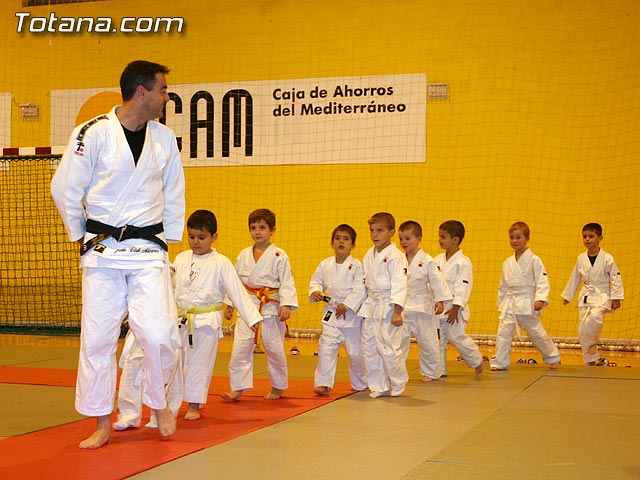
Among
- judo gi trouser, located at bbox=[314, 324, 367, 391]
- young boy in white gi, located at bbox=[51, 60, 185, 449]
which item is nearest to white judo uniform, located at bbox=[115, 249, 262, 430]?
young boy in white gi, located at bbox=[51, 60, 185, 449]

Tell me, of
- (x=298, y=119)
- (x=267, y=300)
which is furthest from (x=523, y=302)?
(x=298, y=119)

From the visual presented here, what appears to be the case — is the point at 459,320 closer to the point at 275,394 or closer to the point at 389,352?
the point at 389,352

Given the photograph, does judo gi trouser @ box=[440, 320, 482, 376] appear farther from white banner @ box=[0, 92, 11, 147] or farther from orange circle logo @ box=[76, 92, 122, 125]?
white banner @ box=[0, 92, 11, 147]

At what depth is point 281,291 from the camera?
6.48 meters

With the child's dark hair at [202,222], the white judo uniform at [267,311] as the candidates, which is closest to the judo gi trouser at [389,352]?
the white judo uniform at [267,311]

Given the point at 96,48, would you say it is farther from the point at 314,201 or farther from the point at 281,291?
the point at 281,291

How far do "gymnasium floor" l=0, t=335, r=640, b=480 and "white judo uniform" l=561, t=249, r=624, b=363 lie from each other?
142 cm

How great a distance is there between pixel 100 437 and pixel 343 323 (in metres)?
2.64

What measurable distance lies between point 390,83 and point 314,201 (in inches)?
77.5

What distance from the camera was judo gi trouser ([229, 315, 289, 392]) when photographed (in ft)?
20.3

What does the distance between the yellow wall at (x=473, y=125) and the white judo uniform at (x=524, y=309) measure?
259cm

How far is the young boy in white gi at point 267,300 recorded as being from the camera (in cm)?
623

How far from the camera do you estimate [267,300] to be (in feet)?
21.4

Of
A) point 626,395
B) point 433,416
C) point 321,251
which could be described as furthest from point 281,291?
point 321,251
